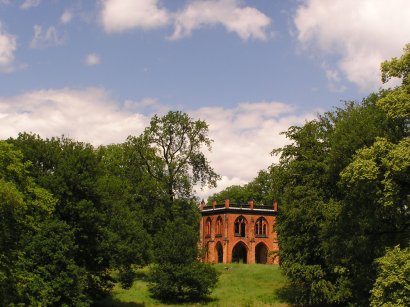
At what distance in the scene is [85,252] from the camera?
3628 centimetres

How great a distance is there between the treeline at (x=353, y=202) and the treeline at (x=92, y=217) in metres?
9.69

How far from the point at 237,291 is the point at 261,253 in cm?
2742

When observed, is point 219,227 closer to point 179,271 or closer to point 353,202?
point 179,271

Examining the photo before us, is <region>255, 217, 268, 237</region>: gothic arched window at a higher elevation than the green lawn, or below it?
higher

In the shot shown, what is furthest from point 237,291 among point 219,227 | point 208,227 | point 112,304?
point 208,227

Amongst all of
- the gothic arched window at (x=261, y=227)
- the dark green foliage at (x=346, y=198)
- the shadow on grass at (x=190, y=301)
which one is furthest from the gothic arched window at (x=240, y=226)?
the dark green foliage at (x=346, y=198)

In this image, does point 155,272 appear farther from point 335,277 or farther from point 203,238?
point 203,238

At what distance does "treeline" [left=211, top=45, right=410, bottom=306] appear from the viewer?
24.3m

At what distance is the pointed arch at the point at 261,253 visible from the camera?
7262 centimetres

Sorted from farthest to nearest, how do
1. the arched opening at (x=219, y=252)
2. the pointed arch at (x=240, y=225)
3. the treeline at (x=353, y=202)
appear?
the arched opening at (x=219, y=252) < the pointed arch at (x=240, y=225) < the treeline at (x=353, y=202)

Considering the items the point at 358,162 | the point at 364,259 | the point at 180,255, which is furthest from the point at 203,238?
the point at 358,162

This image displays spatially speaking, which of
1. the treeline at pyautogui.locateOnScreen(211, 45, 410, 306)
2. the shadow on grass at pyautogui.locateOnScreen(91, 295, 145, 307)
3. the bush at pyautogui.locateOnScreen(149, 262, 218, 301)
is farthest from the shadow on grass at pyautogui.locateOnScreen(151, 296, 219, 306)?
the treeline at pyautogui.locateOnScreen(211, 45, 410, 306)

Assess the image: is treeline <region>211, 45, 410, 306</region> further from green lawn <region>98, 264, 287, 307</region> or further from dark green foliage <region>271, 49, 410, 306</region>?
green lawn <region>98, 264, 287, 307</region>

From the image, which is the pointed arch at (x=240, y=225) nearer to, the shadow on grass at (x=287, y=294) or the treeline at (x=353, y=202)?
the shadow on grass at (x=287, y=294)
